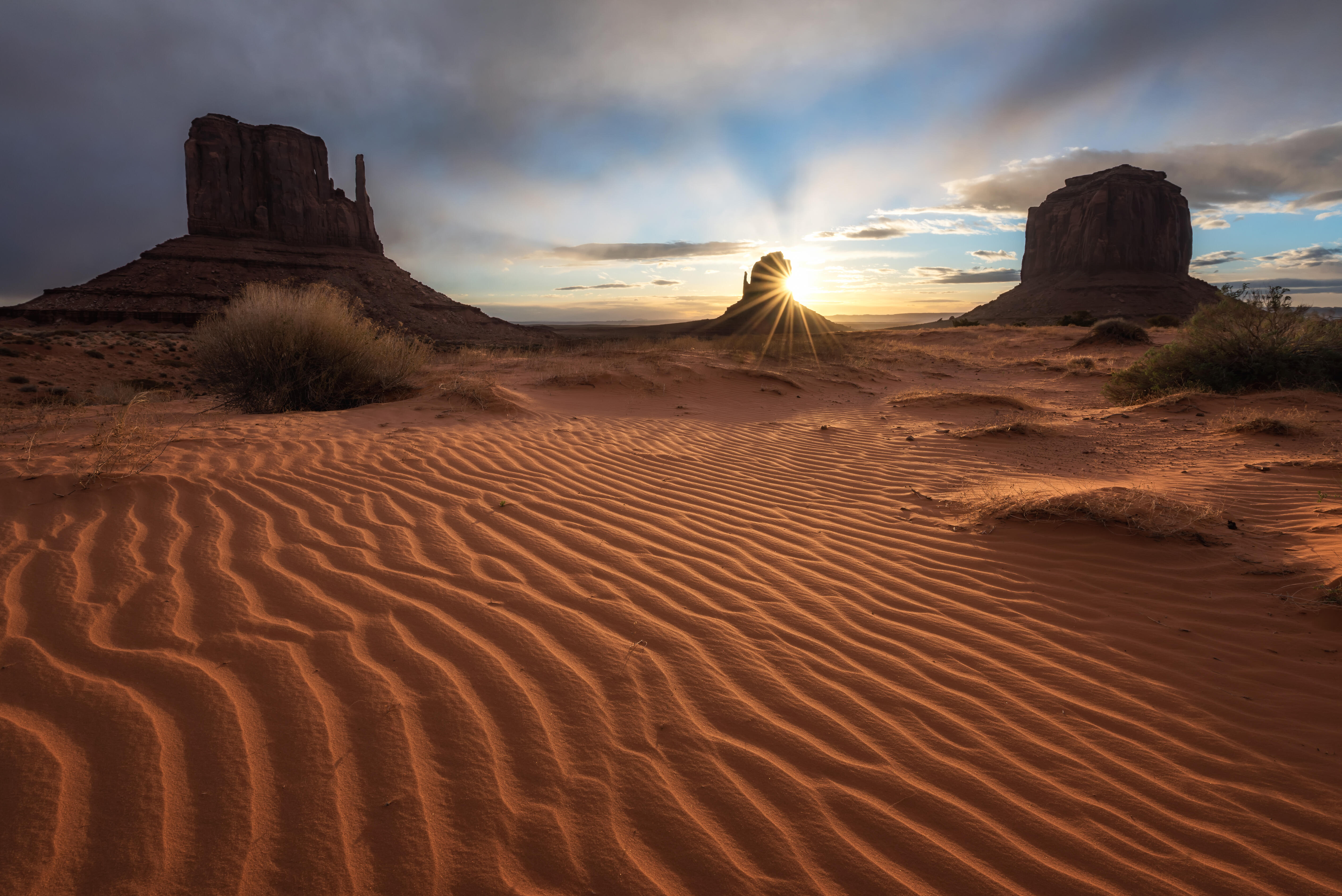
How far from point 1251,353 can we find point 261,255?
63.1 meters

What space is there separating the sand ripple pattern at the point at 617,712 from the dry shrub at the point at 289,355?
15.5ft

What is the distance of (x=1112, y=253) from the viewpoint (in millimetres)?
62594

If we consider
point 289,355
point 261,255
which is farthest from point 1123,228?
point 261,255

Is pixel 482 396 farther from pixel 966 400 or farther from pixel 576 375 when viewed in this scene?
pixel 966 400

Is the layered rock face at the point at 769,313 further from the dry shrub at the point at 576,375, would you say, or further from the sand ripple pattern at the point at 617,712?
the sand ripple pattern at the point at 617,712

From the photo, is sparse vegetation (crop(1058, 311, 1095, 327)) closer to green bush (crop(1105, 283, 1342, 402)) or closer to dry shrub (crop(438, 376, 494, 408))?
green bush (crop(1105, 283, 1342, 402))

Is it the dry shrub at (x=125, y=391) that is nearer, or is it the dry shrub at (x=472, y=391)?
the dry shrub at (x=472, y=391)

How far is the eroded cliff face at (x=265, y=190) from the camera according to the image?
182 feet

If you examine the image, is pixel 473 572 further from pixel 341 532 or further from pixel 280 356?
pixel 280 356

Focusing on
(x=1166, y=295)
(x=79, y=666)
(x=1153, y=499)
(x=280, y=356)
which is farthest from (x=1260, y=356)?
(x=1166, y=295)

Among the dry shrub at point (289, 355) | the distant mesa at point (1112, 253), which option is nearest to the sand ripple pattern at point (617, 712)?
the dry shrub at point (289, 355)

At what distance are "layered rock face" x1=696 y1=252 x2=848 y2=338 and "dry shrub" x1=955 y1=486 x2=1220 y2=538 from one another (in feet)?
56.9

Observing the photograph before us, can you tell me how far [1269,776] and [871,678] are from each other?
1.23 m

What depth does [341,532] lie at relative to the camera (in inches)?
129
